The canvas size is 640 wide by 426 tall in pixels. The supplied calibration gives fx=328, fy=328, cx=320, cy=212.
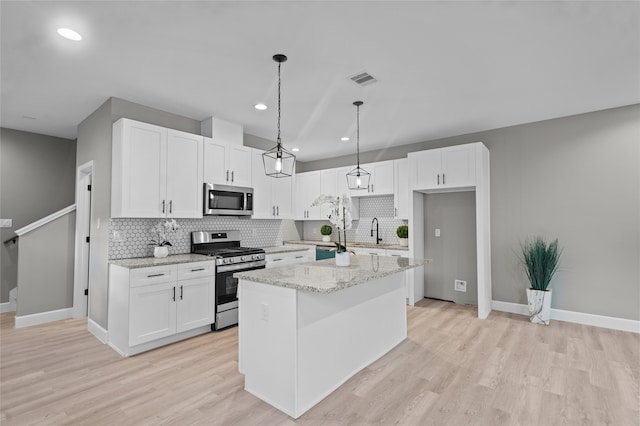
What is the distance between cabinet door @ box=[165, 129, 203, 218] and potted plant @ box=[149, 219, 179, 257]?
0.43ft

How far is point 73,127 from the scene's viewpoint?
15.4ft

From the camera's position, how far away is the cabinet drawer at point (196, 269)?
3598 mm

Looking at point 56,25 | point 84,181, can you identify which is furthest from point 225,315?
point 56,25

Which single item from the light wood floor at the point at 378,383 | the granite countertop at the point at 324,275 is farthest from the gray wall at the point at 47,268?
the granite countertop at the point at 324,275

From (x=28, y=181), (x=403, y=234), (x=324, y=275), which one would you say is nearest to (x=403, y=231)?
(x=403, y=234)

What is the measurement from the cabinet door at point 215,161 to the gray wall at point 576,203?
3.72m

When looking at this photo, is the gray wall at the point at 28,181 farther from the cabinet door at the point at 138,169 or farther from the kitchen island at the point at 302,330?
the kitchen island at the point at 302,330

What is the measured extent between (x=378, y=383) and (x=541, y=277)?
2833mm

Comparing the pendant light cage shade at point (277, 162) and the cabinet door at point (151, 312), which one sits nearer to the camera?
the pendant light cage shade at point (277, 162)

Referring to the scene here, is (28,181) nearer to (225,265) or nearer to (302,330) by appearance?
(225,265)

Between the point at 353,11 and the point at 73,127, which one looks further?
the point at 73,127

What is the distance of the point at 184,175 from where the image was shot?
157 inches

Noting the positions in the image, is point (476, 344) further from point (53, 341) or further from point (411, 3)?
point (53, 341)

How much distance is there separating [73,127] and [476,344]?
5954mm
